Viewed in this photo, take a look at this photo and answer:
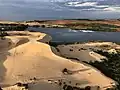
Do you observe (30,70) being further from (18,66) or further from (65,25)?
(65,25)

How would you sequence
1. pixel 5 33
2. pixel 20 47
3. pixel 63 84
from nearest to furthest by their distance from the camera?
pixel 63 84 < pixel 20 47 < pixel 5 33

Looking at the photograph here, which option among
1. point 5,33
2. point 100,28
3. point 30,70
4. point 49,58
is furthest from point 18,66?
point 100,28

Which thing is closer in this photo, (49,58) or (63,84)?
(63,84)

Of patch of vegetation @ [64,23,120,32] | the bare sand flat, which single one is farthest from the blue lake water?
the bare sand flat

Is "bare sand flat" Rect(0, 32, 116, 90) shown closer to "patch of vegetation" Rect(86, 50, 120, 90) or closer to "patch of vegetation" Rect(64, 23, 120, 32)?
"patch of vegetation" Rect(86, 50, 120, 90)

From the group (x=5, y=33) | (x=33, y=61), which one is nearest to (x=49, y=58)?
(x=33, y=61)

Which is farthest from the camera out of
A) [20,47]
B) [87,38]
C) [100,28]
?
[100,28]
